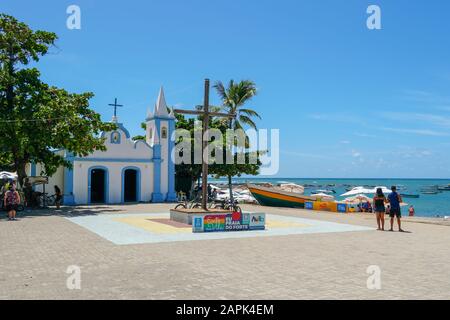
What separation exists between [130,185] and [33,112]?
10.8 metres

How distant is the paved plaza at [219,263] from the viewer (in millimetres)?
6562

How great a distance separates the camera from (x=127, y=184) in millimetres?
32531

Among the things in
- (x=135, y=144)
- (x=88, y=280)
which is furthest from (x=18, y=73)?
(x=88, y=280)

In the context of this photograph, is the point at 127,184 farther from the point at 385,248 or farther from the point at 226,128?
the point at 385,248

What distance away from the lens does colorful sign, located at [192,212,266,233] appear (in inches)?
559

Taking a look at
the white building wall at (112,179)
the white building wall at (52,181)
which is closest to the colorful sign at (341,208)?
the white building wall at (112,179)

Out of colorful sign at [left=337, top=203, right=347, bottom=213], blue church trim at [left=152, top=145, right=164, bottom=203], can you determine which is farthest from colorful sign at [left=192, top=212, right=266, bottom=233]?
blue church trim at [left=152, top=145, right=164, bottom=203]

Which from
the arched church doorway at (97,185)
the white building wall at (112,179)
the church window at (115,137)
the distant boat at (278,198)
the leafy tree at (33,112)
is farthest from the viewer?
the distant boat at (278,198)

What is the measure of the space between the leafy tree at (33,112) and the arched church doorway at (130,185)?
6.78 metres

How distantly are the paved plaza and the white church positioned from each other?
15.0 metres

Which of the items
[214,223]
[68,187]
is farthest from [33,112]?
[214,223]

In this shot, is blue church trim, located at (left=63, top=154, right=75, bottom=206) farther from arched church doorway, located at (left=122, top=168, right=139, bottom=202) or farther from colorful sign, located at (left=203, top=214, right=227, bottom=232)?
colorful sign, located at (left=203, top=214, right=227, bottom=232)

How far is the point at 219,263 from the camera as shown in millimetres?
8844

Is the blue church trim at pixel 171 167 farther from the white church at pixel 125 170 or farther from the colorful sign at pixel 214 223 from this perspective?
the colorful sign at pixel 214 223
